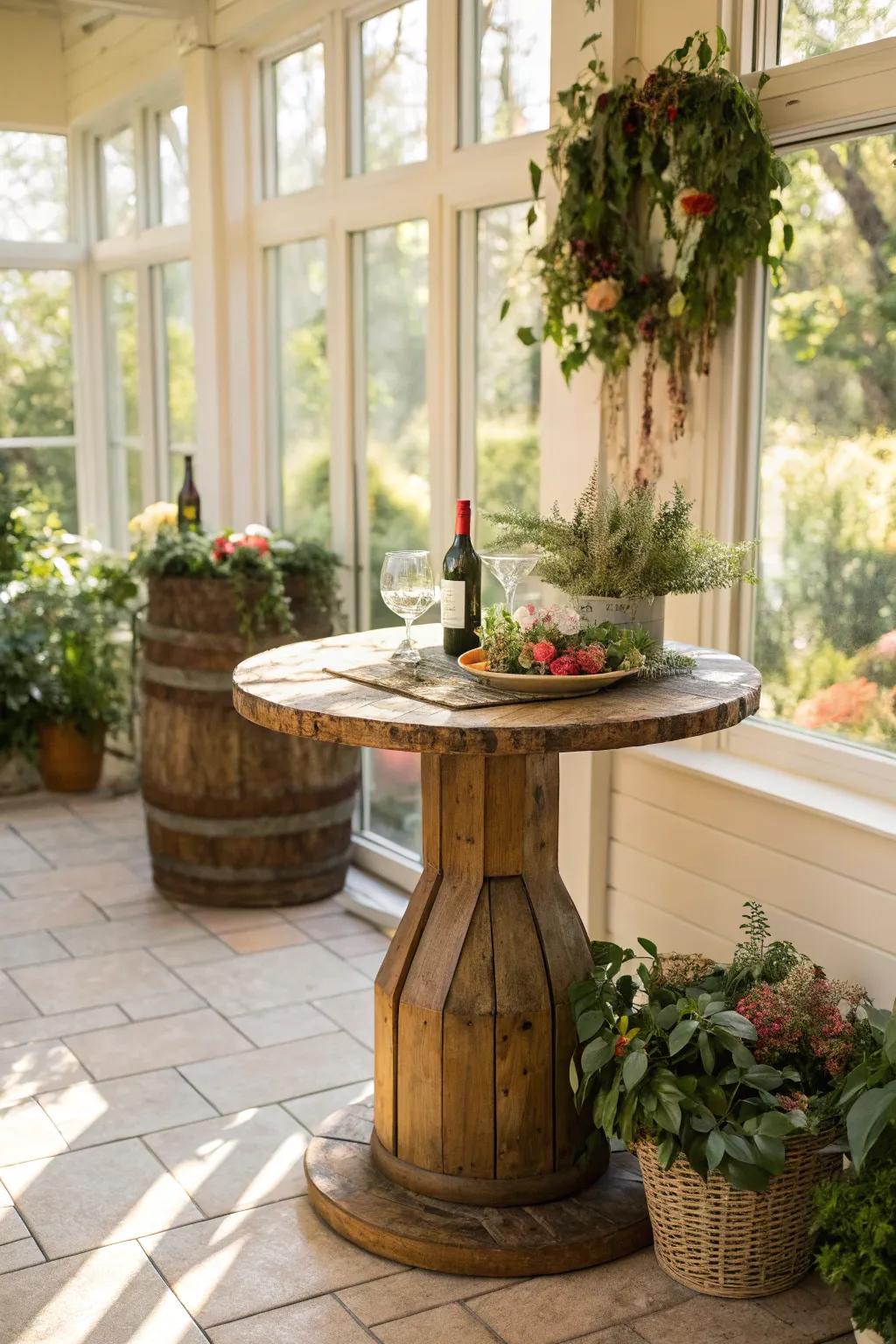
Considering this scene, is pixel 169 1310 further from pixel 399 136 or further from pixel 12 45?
pixel 12 45

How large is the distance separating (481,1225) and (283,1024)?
110 centimetres

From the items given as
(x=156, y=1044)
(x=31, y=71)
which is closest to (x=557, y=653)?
(x=156, y=1044)

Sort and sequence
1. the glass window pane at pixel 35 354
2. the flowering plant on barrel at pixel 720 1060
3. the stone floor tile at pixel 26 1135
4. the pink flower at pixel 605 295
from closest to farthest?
the flowering plant on barrel at pixel 720 1060
the stone floor tile at pixel 26 1135
the pink flower at pixel 605 295
the glass window pane at pixel 35 354

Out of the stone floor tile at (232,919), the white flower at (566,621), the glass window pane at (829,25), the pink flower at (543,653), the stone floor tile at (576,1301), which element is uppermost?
the glass window pane at (829,25)

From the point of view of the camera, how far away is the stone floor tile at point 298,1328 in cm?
236

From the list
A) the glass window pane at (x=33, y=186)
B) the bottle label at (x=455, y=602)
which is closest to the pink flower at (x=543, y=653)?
the bottle label at (x=455, y=602)

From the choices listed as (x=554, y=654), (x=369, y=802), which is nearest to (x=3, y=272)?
(x=369, y=802)

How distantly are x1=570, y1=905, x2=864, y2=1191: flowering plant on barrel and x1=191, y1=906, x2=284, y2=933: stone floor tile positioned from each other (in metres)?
1.76

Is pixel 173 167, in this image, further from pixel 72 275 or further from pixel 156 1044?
pixel 156 1044

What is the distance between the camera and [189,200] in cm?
510

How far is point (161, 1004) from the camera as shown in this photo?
3.68 meters

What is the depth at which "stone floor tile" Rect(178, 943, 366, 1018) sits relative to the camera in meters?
3.71

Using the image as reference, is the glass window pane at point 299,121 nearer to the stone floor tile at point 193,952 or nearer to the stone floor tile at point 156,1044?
the stone floor tile at point 193,952

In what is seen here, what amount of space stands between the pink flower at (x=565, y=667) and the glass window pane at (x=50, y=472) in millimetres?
4225
